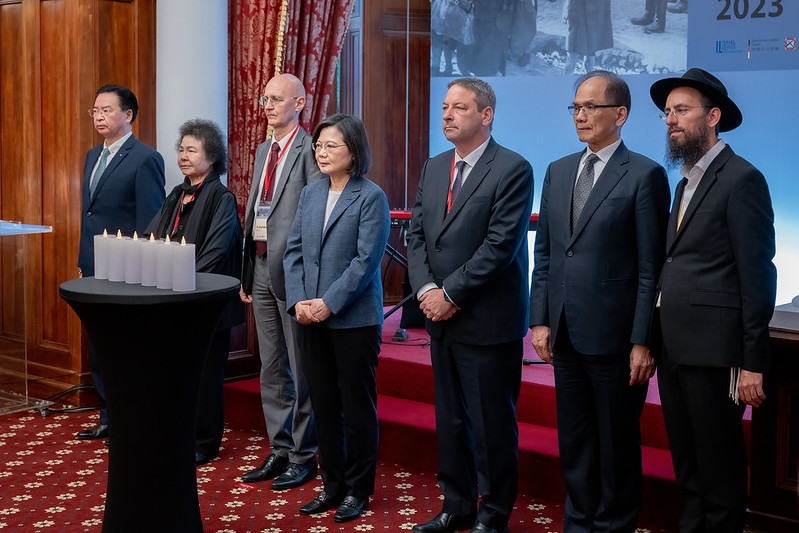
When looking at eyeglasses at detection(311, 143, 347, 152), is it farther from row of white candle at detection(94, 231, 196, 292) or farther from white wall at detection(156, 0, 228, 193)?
white wall at detection(156, 0, 228, 193)

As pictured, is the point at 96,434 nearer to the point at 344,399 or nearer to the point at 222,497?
the point at 222,497

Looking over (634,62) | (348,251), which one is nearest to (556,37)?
(634,62)

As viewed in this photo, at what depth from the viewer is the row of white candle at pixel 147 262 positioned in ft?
8.86

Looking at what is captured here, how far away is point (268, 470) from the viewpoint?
3953 mm

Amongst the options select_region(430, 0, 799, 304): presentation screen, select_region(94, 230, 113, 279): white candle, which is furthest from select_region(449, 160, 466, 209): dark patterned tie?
select_region(430, 0, 799, 304): presentation screen

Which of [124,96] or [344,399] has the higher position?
[124,96]

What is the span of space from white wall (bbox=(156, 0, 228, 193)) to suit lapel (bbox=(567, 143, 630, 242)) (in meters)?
2.57

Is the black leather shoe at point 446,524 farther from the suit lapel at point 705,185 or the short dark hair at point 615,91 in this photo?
the short dark hair at point 615,91

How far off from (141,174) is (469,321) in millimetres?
2128

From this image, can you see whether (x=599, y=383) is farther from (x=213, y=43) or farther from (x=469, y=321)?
(x=213, y=43)

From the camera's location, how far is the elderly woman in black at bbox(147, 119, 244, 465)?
402 centimetres

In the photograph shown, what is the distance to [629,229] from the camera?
9.60 feet

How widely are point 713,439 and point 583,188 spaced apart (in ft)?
2.91

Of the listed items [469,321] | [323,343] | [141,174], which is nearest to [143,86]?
[141,174]
